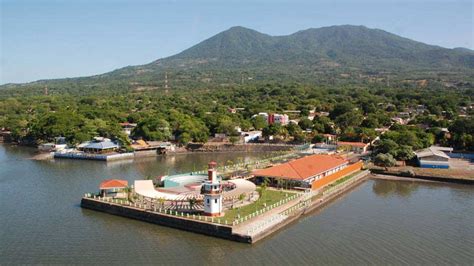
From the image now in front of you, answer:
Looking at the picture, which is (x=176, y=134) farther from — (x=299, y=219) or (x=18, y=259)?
(x=18, y=259)

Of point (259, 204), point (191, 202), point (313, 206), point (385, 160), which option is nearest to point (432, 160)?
point (385, 160)

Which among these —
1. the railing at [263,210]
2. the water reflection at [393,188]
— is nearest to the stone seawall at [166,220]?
the railing at [263,210]

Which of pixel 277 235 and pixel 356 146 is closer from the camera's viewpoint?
pixel 277 235

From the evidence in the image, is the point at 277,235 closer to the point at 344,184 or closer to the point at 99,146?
the point at 344,184

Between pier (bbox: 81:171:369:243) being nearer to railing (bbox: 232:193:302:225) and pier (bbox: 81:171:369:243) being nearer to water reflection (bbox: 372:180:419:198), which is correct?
railing (bbox: 232:193:302:225)

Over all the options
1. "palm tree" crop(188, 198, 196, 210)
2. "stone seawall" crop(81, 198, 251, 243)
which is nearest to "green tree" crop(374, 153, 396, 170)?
"palm tree" crop(188, 198, 196, 210)
